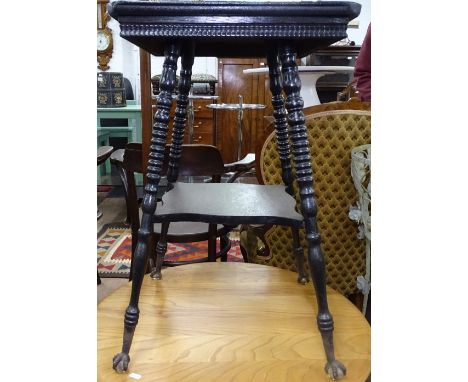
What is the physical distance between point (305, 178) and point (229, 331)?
341 mm

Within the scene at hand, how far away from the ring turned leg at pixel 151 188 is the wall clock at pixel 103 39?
499 centimetres

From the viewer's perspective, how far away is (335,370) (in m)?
0.70

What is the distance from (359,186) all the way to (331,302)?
1.27 feet

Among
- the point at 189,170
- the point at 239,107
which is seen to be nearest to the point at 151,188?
the point at 189,170

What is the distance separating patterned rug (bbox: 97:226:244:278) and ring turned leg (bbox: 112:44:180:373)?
1802 mm

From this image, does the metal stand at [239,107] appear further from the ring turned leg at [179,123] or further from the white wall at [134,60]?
the ring turned leg at [179,123]

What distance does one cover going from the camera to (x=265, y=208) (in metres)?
0.80

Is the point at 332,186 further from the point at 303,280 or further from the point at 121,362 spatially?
the point at 121,362

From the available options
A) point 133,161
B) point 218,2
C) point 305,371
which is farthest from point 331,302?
point 133,161

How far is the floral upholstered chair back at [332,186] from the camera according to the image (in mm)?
1284

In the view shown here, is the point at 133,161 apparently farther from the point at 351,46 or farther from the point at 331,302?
the point at 351,46

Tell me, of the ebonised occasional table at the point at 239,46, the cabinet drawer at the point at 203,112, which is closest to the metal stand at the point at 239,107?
the cabinet drawer at the point at 203,112

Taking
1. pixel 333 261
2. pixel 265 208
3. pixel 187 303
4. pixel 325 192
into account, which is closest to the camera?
pixel 265 208

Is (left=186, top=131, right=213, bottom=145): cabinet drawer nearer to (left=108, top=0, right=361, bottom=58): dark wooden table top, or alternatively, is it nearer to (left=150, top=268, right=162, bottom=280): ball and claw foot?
(left=150, top=268, right=162, bottom=280): ball and claw foot
